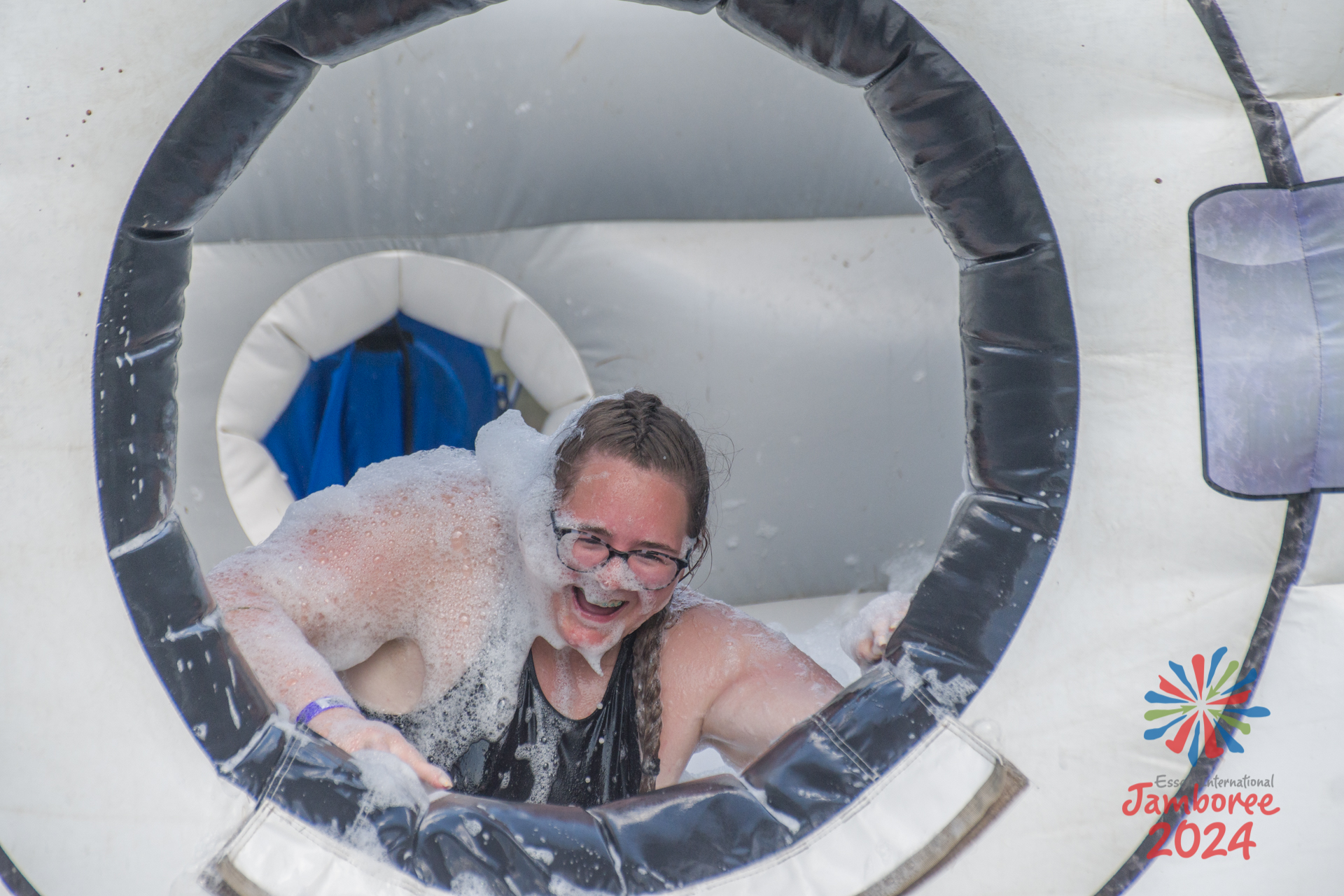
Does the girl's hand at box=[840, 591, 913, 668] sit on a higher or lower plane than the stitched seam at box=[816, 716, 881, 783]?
higher

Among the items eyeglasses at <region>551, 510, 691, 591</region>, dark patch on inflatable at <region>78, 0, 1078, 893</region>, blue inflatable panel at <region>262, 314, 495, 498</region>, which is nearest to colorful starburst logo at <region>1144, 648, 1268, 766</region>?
dark patch on inflatable at <region>78, 0, 1078, 893</region>

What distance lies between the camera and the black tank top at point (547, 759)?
1.11 metres

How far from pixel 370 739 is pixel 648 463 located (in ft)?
1.29

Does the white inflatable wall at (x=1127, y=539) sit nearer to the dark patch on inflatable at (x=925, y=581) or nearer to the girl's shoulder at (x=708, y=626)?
the dark patch on inflatable at (x=925, y=581)

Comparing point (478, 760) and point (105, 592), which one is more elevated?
point (105, 592)

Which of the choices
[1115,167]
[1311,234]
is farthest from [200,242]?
[1311,234]

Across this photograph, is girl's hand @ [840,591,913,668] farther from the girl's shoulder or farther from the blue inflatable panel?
the blue inflatable panel

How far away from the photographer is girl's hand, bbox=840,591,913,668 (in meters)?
0.95

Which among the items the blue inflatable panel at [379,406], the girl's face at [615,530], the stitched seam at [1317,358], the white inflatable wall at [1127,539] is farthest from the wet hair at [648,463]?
the blue inflatable panel at [379,406]

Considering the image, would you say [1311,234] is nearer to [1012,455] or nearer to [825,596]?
[1012,455]

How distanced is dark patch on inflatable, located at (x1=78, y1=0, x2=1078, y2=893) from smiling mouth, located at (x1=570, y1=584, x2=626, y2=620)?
30 centimetres

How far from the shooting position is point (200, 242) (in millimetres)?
1794

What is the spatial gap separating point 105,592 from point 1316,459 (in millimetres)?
867

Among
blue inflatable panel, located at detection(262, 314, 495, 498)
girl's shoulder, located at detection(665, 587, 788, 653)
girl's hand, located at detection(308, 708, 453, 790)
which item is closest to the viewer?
girl's hand, located at detection(308, 708, 453, 790)
